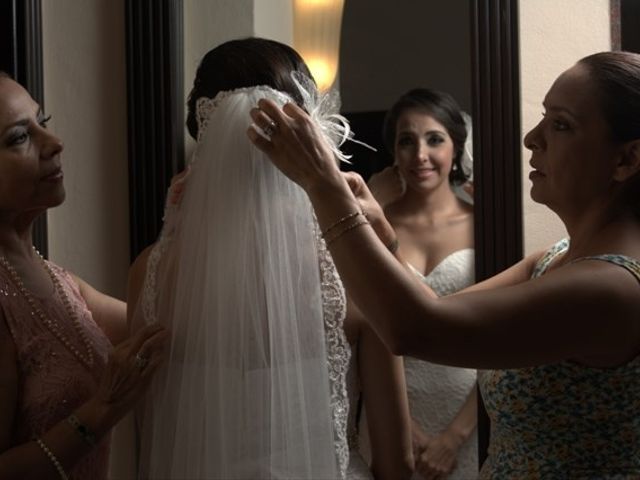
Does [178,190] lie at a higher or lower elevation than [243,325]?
higher

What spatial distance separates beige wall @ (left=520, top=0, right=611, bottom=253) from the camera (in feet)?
4.96

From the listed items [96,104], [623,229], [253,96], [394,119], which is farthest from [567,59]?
[96,104]

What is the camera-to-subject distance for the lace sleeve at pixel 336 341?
1227 millimetres

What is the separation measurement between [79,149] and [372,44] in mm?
630

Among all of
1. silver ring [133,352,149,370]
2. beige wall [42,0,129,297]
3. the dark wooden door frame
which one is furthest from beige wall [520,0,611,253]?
the dark wooden door frame

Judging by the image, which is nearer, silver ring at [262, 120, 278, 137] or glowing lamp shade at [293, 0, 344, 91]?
silver ring at [262, 120, 278, 137]

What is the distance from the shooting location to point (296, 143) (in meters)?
1.11

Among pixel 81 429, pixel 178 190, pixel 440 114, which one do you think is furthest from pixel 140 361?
pixel 440 114

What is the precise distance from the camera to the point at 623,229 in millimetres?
Result: 1149

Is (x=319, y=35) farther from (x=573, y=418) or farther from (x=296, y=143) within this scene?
(x=573, y=418)

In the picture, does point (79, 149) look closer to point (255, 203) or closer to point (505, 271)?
point (255, 203)

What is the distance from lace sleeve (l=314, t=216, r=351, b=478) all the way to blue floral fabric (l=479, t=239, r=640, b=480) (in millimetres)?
205

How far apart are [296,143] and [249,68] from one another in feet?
0.79

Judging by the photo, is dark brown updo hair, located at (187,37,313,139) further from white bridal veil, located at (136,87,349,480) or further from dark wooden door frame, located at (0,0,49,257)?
dark wooden door frame, located at (0,0,49,257)
